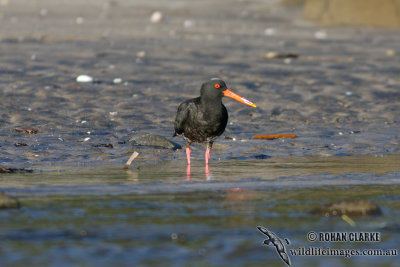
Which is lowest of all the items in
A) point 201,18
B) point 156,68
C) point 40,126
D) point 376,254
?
point 376,254

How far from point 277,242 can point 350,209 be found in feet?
4.69

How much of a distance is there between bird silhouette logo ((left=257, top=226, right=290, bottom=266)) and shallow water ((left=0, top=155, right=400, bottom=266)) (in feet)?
0.20

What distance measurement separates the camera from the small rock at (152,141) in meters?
12.3

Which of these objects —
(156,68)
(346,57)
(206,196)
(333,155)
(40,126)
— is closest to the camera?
(206,196)

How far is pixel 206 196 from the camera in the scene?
8.70m

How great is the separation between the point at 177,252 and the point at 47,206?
2.17 meters

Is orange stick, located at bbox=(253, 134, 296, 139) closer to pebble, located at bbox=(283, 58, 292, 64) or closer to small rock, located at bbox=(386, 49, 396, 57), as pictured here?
pebble, located at bbox=(283, 58, 292, 64)

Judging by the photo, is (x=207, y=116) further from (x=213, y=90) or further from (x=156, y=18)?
(x=156, y=18)

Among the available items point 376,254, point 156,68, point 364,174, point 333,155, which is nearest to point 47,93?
point 156,68

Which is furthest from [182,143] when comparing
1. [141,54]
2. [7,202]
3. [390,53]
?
[390,53]

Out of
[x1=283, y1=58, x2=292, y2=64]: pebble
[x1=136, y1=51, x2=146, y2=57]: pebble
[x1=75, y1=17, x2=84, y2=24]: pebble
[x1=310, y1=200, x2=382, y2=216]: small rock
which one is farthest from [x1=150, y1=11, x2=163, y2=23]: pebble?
[x1=310, y1=200, x2=382, y2=216]: small rock

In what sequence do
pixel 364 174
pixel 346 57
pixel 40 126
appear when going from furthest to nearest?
pixel 346 57
pixel 40 126
pixel 364 174

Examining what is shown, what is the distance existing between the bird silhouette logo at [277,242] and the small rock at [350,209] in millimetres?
933

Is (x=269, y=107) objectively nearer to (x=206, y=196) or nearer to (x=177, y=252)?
(x=206, y=196)
